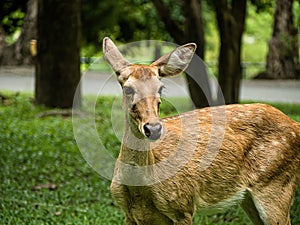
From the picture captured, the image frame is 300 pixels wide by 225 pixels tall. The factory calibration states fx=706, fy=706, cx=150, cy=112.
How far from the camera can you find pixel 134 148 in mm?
4996

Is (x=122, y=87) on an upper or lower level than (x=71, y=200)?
upper

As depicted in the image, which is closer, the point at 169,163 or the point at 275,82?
the point at 169,163

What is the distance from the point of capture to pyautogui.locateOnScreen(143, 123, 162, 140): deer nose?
4.45 meters

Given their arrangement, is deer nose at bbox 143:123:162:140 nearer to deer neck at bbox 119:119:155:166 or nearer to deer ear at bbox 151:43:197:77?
deer neck at bbox 119:119:155:166

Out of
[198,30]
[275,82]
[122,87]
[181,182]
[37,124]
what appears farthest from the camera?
[275,82]

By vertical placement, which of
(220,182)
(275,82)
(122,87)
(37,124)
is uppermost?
(122,87)

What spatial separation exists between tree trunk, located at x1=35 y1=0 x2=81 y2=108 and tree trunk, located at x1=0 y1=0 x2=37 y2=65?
4.60m

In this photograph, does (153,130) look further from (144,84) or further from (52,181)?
(52,181)

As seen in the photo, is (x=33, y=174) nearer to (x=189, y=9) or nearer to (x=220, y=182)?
(x=220, y=182)

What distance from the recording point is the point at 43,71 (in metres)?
14.5

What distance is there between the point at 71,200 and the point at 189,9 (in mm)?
6506

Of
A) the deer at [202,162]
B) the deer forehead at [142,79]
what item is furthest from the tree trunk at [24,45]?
the deer forehead at [142,79]

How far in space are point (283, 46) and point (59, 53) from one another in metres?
14.7

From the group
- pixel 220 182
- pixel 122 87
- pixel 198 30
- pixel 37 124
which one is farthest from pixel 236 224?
pixel 198 30
